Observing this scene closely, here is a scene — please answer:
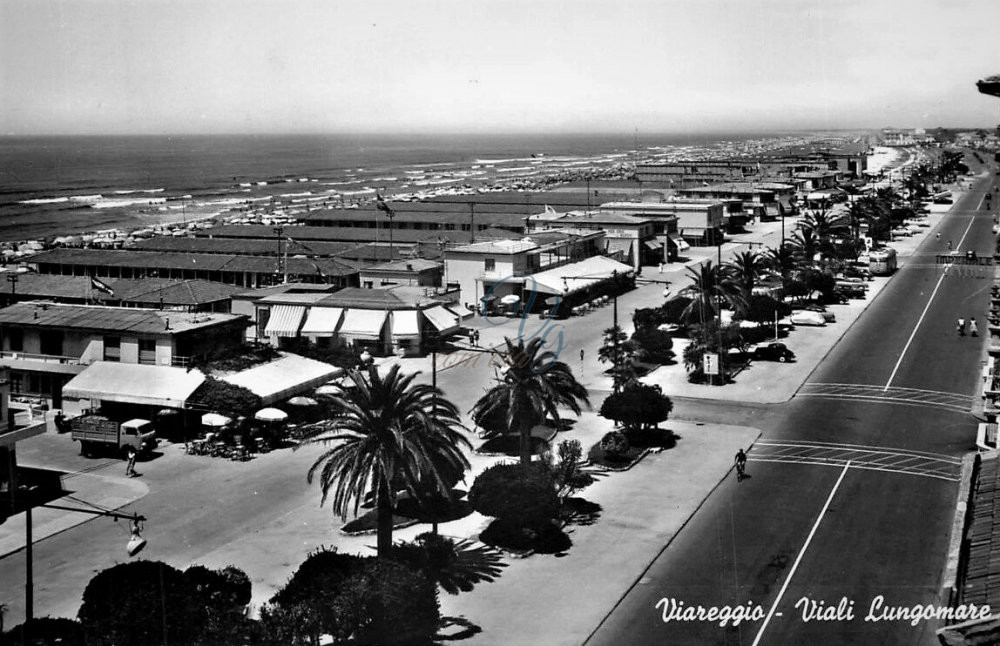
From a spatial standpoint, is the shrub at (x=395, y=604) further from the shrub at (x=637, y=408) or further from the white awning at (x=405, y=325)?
the white awning at (x=405, y=325)

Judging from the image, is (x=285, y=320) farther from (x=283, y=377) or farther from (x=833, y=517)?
(x=833, y=517)

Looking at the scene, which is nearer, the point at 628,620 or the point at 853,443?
the point at 628,620

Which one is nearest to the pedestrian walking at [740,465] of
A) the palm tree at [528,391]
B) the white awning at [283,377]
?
the palm tree at [528,391]

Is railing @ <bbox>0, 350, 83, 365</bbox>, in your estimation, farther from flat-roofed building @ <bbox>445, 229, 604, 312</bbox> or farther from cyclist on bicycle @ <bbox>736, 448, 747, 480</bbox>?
flat-roofed building @ <bbox>445, 229, 604, 312</bbox>

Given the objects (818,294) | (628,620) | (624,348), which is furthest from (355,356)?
(818,294)

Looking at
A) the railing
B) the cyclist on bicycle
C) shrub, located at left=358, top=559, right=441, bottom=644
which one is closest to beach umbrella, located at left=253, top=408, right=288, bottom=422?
the railing

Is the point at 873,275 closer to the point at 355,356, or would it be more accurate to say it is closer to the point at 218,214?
the point at 355,356
